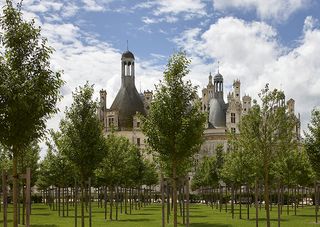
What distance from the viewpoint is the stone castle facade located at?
389 feet

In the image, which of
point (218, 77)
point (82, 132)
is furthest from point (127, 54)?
point (82, 132)

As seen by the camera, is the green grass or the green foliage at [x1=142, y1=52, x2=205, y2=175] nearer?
the green foliage at [x1=142, y1=52, x2=205, y2=175]

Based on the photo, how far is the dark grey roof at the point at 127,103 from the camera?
122188mm

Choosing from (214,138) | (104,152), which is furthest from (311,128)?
(214,138)

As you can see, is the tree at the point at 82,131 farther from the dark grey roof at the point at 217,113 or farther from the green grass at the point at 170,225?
the dark grey roof at the point at 217,113

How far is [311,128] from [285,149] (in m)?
5.04

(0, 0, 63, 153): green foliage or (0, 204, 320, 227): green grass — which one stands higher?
(0, 0, 63, 153): green foliage

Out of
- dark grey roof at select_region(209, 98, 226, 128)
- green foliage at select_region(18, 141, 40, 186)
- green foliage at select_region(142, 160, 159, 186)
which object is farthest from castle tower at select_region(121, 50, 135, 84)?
green foliage at select_region(18, 141, 40, 186)

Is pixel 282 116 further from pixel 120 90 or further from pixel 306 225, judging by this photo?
pixel 120 90

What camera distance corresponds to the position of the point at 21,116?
1775 centimetres

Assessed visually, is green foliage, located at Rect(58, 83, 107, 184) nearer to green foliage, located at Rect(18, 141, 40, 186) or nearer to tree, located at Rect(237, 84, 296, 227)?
green foliage, located at Rect(18, 141, 40, 186)

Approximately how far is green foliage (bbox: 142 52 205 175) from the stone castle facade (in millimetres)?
88589

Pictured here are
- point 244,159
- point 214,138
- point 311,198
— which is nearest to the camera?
point 244,159

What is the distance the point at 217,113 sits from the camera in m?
124
